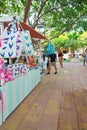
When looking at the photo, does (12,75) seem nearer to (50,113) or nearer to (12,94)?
(12,94)

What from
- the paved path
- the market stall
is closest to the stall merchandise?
the market stall

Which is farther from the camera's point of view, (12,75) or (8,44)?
(8,44)

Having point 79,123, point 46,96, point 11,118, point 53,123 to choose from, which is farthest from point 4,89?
point 46,96

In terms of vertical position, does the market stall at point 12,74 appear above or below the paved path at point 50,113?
above

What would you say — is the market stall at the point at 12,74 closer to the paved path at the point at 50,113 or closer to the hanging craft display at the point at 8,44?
the hanging craft display at the point at 8,44

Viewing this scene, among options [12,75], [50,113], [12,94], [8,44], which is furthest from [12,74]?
[50,113]

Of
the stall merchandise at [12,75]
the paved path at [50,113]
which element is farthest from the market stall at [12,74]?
the paved path at [50,113]

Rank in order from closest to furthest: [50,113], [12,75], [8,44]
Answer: [50,113] → [12,75] → [8,44]

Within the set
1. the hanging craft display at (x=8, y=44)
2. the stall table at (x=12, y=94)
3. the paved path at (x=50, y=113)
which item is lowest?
the paved path at (x=50, y=113)

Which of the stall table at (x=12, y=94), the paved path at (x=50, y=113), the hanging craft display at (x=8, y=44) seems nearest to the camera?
the paved path at (x=50, y=113)

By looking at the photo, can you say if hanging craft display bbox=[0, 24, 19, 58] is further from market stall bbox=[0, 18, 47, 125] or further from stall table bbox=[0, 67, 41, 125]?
stall table bbox=[0, 67, 41, 125]

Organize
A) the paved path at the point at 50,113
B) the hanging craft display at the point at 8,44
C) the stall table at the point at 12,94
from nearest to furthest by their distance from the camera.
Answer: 1. the paved path at the point at 50,113
2. the stall table at the point at 12,94
3. the hanging craft display at the point at 8,44

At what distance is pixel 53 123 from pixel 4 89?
100 centimetres

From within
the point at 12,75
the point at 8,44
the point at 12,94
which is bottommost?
the point at 12,94
